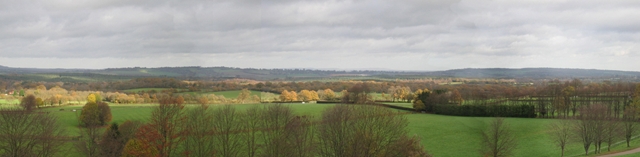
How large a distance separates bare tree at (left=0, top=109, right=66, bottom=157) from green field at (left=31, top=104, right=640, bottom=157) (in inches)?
290

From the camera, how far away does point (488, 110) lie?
56844 mm

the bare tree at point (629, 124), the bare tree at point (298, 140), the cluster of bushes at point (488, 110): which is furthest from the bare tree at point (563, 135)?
the bare tree at point (298, 140)

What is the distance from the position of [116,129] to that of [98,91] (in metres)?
33.1

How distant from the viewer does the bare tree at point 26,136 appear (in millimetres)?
29562

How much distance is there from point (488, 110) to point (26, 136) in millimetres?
51404

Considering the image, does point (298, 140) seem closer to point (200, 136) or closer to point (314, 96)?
point (200, 136)

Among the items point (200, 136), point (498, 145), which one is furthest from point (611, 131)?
point (200, 136)

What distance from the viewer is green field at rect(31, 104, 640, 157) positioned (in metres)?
36.0

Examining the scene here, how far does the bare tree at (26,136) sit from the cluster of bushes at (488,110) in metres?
46.7

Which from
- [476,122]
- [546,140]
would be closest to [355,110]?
[546,140]

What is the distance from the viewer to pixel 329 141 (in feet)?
87.8

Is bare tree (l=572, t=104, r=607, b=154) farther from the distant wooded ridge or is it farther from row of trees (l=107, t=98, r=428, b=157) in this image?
the distant wooded ridge

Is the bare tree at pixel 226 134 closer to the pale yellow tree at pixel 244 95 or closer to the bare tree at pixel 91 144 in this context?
the bare tree at pixel 91 144

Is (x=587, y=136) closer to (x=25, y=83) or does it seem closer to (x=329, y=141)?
(x=329, y=141)
